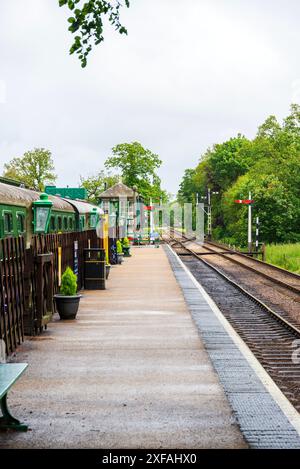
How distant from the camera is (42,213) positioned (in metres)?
14.5

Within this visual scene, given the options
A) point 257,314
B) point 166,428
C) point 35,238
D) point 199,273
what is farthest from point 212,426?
point 199,273

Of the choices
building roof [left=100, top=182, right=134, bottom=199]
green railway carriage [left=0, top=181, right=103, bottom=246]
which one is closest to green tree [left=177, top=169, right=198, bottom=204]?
building roof [left=100, top=182, right=134, bottom=199]

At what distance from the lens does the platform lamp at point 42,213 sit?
14.1 meters

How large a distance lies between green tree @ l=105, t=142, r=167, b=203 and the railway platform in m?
73.9

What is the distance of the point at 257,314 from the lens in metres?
15.4

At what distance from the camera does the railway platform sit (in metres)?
5.65

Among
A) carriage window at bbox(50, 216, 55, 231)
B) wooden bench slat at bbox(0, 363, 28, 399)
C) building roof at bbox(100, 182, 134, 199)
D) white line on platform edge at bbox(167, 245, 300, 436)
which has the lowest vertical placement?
white line on platform edge at bbox(167, 245, 300, 436)

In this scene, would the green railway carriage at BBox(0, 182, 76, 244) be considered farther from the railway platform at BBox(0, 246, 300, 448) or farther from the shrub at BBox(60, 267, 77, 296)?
the railway platform at BBox(0, 246, 300, 448)

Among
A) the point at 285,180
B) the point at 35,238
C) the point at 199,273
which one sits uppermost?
the point at 285,180

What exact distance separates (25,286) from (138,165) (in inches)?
3031

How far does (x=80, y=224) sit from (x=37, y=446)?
2110 centimetres

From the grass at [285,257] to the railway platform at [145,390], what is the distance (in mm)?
20944

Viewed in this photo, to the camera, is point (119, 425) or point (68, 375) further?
point (68, 375)
